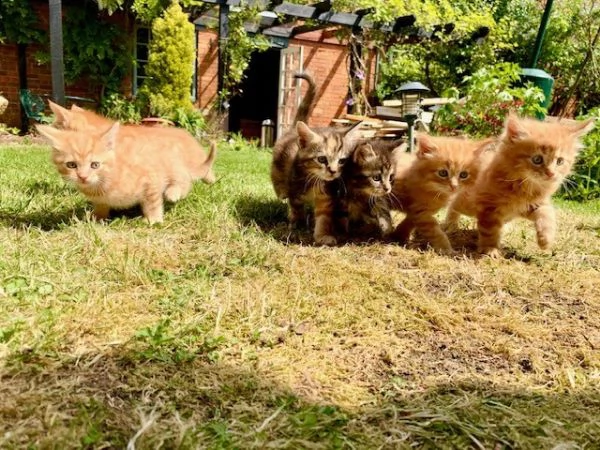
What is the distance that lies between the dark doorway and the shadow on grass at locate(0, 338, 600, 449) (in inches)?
554

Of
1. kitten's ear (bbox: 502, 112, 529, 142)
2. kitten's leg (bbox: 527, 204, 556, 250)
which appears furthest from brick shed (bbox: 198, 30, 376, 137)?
kitten's leg (bbox: 527, 204, 556, 250)

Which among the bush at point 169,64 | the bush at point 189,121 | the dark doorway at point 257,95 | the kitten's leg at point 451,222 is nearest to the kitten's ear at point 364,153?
the kitten's leg at point 451,222

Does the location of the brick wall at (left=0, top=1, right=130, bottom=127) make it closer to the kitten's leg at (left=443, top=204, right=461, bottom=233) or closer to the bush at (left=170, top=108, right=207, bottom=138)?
the bush at (left=170, top=108, right=207, bottom=138)

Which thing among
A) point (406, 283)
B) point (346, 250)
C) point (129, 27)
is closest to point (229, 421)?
point (406, 283)

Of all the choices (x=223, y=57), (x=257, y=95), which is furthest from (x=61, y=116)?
(x=257, y=95)

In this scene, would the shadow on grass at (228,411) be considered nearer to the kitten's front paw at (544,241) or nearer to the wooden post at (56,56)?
the kitten's front paw at (544,241)

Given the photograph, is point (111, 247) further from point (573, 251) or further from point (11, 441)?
point (573, 251)

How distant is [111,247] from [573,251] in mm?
2958

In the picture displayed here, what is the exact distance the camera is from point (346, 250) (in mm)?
3066

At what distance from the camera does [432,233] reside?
10.5 ft

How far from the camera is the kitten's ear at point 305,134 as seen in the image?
319 centimetres

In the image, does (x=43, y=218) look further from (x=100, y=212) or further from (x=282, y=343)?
(x=282, y=343)

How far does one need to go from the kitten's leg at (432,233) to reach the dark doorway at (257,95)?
12.5 m

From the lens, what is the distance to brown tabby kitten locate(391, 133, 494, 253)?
303 cm
